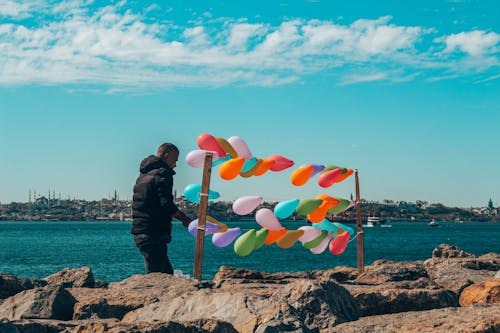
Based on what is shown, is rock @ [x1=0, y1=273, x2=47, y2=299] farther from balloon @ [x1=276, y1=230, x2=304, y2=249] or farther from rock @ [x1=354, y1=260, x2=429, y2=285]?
rock @ [x1=354, y1=260, x2=429, y2=285]

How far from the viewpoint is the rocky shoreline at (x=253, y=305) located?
5457mm

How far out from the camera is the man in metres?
8.02

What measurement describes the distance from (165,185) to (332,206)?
3322 mm

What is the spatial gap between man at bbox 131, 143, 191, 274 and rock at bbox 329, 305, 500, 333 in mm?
2706

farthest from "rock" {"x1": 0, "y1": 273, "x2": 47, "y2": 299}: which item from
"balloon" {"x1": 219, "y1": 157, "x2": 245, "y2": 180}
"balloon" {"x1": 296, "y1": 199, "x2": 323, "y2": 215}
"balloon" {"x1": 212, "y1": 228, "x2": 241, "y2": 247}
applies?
"balloon" {"x1": 296, "y1": 199, "x2": 323, "y2": 215}

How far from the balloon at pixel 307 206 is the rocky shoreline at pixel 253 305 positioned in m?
0.97

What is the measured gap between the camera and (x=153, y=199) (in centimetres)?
807

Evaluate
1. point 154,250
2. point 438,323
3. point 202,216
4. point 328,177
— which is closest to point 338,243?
point 328,177

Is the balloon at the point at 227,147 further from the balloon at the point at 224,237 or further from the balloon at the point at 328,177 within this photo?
the balloon at the point at 328,177

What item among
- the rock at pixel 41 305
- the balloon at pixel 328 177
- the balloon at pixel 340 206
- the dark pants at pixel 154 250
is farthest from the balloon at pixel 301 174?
the rock at pixel 41 305

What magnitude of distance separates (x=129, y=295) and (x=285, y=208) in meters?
3.12

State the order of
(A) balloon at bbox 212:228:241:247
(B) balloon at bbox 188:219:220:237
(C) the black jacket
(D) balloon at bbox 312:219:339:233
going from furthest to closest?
(D) balloon at bbox 312:219:339:233, (A) balloon at bbox 212:228:241:247, (B) balloon at bbox 188:219:220:237, (C) the black jacket

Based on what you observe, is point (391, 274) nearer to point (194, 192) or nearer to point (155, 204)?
point (194, 192)

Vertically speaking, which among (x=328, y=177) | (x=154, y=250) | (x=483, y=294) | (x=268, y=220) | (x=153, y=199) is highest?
(x=328, y=177)
